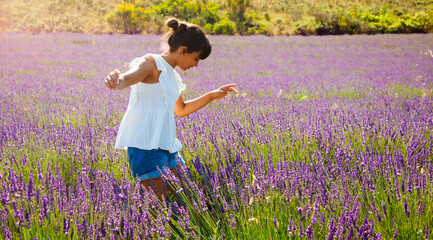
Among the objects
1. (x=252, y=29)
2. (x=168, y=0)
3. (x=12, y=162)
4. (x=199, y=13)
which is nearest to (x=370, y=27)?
(x=252, y=29)

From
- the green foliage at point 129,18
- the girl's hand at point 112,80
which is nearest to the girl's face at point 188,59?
the girl's hand at point 112,80

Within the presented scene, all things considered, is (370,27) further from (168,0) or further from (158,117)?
(158,117)

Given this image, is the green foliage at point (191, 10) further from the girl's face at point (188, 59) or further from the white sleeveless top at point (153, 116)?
the white sleeveless top at point (153, 116)

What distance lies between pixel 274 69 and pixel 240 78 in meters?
1.87

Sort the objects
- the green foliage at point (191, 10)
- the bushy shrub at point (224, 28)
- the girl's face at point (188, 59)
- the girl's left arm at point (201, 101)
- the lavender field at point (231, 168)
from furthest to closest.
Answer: the green foliage at point (191, 10), the bushy shrub at point (224, 28), the girl's left arm at point (201, 101), the girl's face at point (188, 59), the lavender field at point (231, 168)

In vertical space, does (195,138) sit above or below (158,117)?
below

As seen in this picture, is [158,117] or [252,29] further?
[252,29]

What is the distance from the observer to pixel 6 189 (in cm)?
149

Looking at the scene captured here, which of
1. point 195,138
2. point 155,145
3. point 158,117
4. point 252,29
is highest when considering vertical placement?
point 158,117

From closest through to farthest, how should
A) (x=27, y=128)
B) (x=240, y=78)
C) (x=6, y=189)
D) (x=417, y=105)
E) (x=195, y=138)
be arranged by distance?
(x=6, y=189) → (x=195, y=138) → (x=27, y=128) → (x=417, y=105) → (x=240, y=78)

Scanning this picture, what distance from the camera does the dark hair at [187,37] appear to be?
2.21 m

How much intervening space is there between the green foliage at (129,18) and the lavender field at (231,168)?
16.4 m

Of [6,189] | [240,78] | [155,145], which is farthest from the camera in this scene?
[240,78]

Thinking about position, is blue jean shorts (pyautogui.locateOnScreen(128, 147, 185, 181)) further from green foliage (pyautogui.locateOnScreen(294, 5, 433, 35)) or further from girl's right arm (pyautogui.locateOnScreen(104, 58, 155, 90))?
green foliage (pyautogui.locateOnScreen(294, 5, 433, 35))
